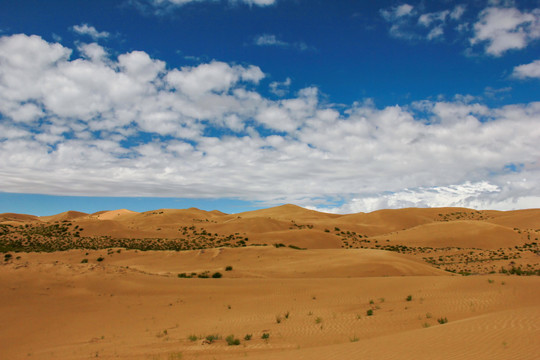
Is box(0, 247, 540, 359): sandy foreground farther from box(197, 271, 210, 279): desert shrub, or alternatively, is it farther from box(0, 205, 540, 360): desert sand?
box(197, 271, 210, 279): desert shrub

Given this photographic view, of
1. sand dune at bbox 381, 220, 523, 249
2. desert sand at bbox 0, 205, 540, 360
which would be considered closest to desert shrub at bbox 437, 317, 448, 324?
desert sand at bbox 0, 205, 540, 360

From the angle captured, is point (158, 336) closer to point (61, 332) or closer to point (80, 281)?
point (61, 332)

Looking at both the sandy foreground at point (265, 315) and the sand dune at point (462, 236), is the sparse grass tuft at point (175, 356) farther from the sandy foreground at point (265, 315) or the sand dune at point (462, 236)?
the sand dune at point (462, 236)

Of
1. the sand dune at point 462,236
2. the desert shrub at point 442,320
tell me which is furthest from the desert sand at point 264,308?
the sand dune at point 462,236

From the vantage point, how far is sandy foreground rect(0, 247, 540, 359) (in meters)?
8.62

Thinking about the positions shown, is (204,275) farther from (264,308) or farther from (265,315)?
(265,315)

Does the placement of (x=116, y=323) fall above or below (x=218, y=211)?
below

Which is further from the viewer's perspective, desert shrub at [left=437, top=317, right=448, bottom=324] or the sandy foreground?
desert shrub at [left=437, top=317, right=448, bottom=324]

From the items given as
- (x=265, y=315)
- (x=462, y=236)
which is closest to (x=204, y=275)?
(x=265, y=315)

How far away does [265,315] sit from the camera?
1470cm

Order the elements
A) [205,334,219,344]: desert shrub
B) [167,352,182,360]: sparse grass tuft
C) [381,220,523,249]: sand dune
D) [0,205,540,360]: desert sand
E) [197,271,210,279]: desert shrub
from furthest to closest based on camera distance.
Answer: [381,220,523,249]: sand dune → [197,271,210,279]: desert shrub → [205,334,219,344]: desert shrub → [167,352,182,360]: sparse grass tuft → [0,205,540,360]: desert sand

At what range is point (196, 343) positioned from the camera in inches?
423

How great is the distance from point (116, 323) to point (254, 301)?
6490mm

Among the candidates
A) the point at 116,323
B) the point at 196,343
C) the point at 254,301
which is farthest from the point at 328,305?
the point at 116,323
